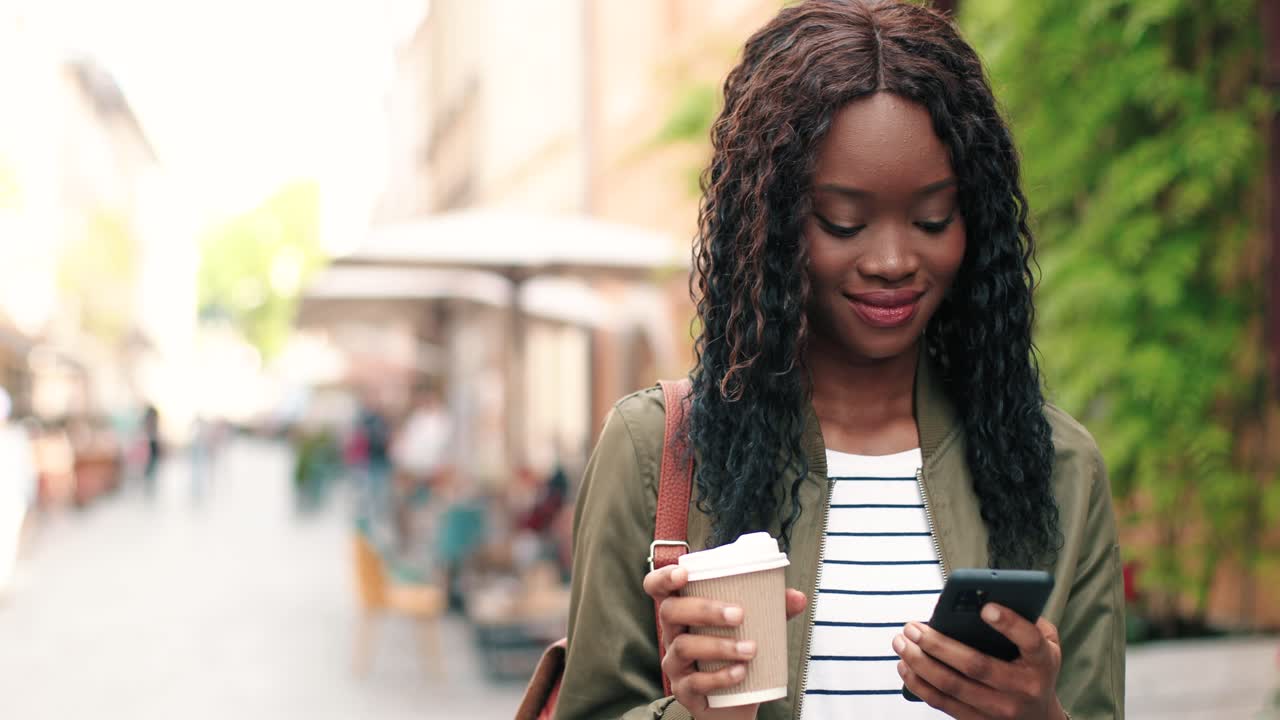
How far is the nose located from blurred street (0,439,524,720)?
6.11 meters

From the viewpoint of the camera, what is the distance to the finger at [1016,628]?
49.3 inches

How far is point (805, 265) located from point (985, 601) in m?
0.48

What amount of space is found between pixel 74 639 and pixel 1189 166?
28.4ft

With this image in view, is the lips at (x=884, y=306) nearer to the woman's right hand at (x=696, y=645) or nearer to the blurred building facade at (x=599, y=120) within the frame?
the woman's right hand at (x=696, y=645)

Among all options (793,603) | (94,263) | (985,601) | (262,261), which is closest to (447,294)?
(793,603)

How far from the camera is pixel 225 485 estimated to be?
98.3 feet

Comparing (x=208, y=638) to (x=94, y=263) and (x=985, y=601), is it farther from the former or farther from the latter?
(x=94, y=263)

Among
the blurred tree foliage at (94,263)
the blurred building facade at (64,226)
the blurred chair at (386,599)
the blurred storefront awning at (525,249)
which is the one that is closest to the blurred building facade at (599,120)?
the blurred storefront awning at (525,249)

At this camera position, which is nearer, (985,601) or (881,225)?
(985,601)

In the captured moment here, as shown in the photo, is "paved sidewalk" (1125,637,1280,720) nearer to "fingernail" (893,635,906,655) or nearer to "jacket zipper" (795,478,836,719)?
"jacket zipper" (795,478,836,719)

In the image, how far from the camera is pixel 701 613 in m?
1.27

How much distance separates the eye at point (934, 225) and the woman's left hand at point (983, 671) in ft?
1.57

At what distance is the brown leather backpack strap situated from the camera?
1495 mm

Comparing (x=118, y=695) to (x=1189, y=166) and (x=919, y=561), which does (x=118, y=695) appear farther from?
(x=919, y=561)
